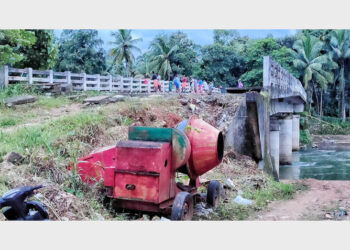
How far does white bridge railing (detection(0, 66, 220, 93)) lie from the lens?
31.7 feet

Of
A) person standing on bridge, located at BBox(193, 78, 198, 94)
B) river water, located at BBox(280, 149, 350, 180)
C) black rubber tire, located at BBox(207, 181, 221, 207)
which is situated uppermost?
person standing on bridge, located at BBox(193, 78, 198, 94)

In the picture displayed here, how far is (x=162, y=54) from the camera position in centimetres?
1010

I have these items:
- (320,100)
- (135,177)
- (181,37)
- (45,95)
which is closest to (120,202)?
(135,177)

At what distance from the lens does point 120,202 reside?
420 cm

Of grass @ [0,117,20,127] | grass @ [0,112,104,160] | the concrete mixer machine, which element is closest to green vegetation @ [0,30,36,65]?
grass @ [0,117,20,127]

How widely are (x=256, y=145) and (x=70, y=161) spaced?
4851mm

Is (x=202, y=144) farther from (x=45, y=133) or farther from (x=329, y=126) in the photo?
(x=329, y=126)

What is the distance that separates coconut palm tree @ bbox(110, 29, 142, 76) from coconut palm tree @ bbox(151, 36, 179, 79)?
389cm

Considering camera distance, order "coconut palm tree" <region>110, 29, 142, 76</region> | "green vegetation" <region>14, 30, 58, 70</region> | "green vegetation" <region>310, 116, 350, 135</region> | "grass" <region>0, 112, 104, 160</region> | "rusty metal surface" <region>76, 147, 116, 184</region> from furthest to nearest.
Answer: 1. "green vegetation" <region>310, 116, 350, 135</region>
2. "coconut palm tree" <region>110, 29, 142, 76</region>
3. "green vegetation" <region>14, 30, 58, 70</region>
4. "grass" <region>0, 112, 104, 160</region>
5. "rusty metal surface" <region>76, 147, 116, 184</region>

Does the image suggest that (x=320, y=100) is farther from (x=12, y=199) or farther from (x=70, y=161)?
(x=12, y=199)

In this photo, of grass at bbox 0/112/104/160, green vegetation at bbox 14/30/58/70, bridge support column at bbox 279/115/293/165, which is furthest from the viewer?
bridge support column at bbox 279/115/293/165

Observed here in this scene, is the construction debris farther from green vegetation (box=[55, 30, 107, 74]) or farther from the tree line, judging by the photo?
green vegetation (box=[55, 30, 107, 74])

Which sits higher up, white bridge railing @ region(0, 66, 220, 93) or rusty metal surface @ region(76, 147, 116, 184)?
white bridge railing @ region(0, 66, 220, 93)

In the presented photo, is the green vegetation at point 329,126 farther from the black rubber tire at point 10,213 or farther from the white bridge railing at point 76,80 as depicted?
the black rubber tire at point 10,213
